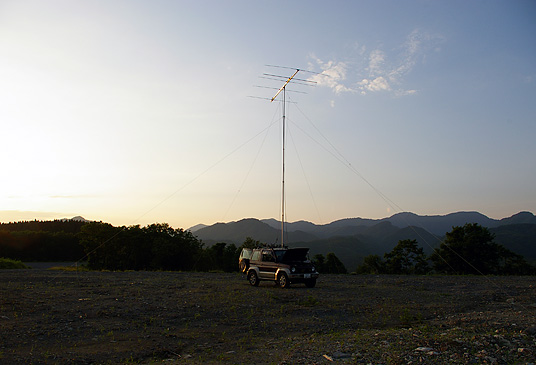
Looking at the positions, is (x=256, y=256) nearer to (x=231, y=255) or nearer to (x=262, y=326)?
(x=262, y=326)

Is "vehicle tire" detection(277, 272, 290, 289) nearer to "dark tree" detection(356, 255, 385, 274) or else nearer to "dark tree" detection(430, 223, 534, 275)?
"dark tree" detection(430, 223, 534, 275)

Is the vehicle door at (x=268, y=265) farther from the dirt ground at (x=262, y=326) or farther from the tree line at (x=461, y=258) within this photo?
the tree line at (x=461, y=258)

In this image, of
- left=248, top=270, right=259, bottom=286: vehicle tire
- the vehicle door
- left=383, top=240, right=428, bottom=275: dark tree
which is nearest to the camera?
the vehicle door

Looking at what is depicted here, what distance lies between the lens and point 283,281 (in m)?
19.0

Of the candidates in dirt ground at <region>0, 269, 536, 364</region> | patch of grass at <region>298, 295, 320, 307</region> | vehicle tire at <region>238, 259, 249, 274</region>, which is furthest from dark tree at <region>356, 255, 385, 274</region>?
patch of grass at <region>298, 295, 320, 307</region>

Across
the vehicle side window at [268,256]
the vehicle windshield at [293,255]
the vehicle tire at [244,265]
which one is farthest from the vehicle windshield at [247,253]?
the vehicle windshield at [293,255]

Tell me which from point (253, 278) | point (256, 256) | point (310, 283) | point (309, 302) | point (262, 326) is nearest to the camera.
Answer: point (262, 326)

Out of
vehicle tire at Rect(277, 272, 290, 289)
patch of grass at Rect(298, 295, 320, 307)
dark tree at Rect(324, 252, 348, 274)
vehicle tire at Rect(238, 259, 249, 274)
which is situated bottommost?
dark tree at Rect(324, 252, 348, 274)

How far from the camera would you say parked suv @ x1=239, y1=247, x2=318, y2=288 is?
61.6 ft

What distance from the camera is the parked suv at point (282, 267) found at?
18781 millimetres

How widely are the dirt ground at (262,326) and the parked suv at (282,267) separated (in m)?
1.64

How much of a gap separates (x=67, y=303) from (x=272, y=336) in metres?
7.72

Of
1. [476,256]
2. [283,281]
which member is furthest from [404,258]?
[283,281]

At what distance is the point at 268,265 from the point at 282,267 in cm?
91
